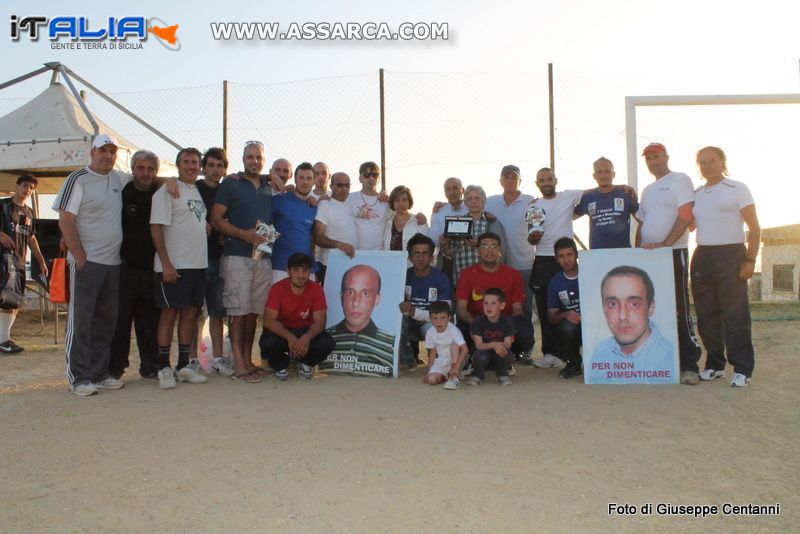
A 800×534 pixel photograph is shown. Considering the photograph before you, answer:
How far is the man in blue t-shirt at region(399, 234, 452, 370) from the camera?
5.95 metres

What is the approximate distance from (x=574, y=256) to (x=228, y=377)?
3.11 metres

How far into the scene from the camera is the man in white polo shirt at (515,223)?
6.34m

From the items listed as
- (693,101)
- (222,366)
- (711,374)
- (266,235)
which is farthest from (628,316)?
(693,101)

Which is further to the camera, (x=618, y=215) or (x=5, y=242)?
(x=5, y=242)

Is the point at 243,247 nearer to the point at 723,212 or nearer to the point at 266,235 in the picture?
the point at 266,235

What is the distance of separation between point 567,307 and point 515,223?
1055 mm

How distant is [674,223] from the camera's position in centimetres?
535

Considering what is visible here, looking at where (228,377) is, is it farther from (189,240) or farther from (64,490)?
(64,490)

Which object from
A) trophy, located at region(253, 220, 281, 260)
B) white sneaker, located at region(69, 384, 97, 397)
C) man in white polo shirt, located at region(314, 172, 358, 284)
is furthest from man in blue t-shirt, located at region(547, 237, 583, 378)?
white sneaker, located at region(69, 384, 97, 397)

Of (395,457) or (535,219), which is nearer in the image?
(395,457)

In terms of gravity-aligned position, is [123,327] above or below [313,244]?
below

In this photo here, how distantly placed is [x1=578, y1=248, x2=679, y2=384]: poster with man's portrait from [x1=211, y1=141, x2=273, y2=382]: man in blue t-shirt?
8.84 feet

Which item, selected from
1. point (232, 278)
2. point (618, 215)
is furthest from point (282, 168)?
point (618, 215)

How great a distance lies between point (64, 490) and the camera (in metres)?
2.88
